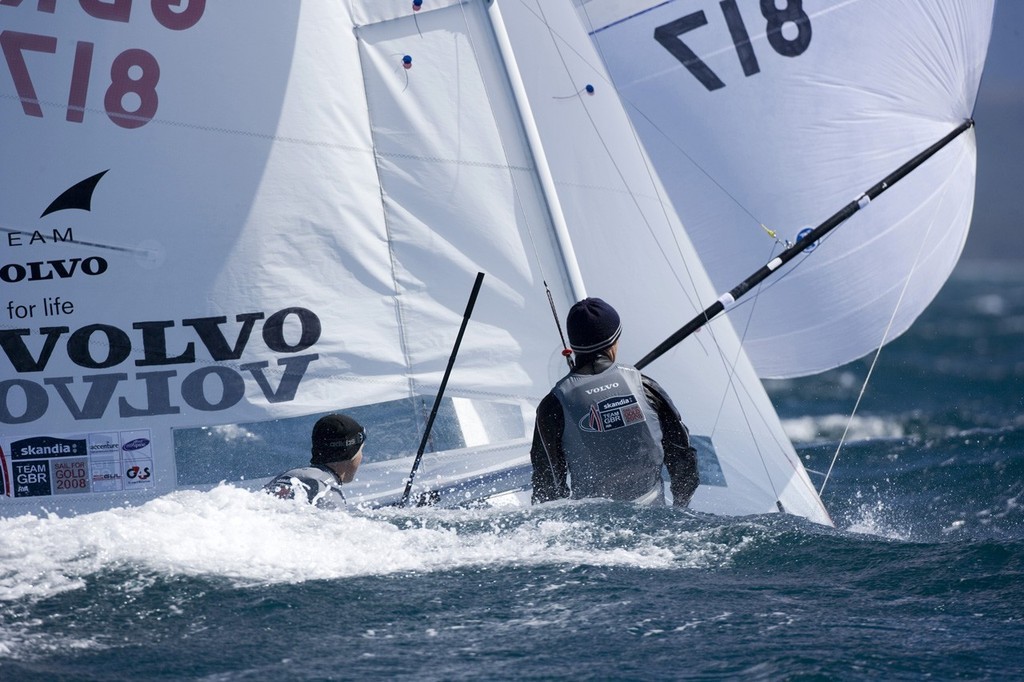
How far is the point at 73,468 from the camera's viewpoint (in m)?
4.11

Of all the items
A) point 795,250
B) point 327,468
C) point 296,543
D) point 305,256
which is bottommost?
point 296,543

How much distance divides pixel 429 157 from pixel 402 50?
1.20 ft

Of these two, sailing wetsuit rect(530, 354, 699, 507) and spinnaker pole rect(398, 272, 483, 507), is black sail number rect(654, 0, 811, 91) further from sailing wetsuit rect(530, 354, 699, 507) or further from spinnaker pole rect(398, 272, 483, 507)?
sailing wetsuit rect(530, 354, 699, 507)

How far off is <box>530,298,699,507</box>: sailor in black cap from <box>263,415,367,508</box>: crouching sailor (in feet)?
1.76

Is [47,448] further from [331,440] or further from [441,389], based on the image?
[441,389]

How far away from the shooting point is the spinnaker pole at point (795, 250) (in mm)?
4270

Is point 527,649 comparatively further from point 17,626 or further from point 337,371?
point 337,371

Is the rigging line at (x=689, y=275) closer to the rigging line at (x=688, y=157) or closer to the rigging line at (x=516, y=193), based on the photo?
the rigging line at (x=516, y=193)

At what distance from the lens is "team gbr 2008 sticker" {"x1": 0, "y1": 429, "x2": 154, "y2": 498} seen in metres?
4.10

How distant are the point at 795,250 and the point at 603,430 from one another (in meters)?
1.61

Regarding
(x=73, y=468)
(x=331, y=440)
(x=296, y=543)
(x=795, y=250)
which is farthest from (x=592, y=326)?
(x=73, y=468)

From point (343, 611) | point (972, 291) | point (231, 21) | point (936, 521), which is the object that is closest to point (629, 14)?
point (231, 21)

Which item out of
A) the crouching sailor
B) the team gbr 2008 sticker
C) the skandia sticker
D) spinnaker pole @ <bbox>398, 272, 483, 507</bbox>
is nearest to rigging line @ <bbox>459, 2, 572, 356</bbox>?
spinnaker pole @ <bbox>398, 272, 483, 507</bbox>

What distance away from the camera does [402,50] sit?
4.25m
